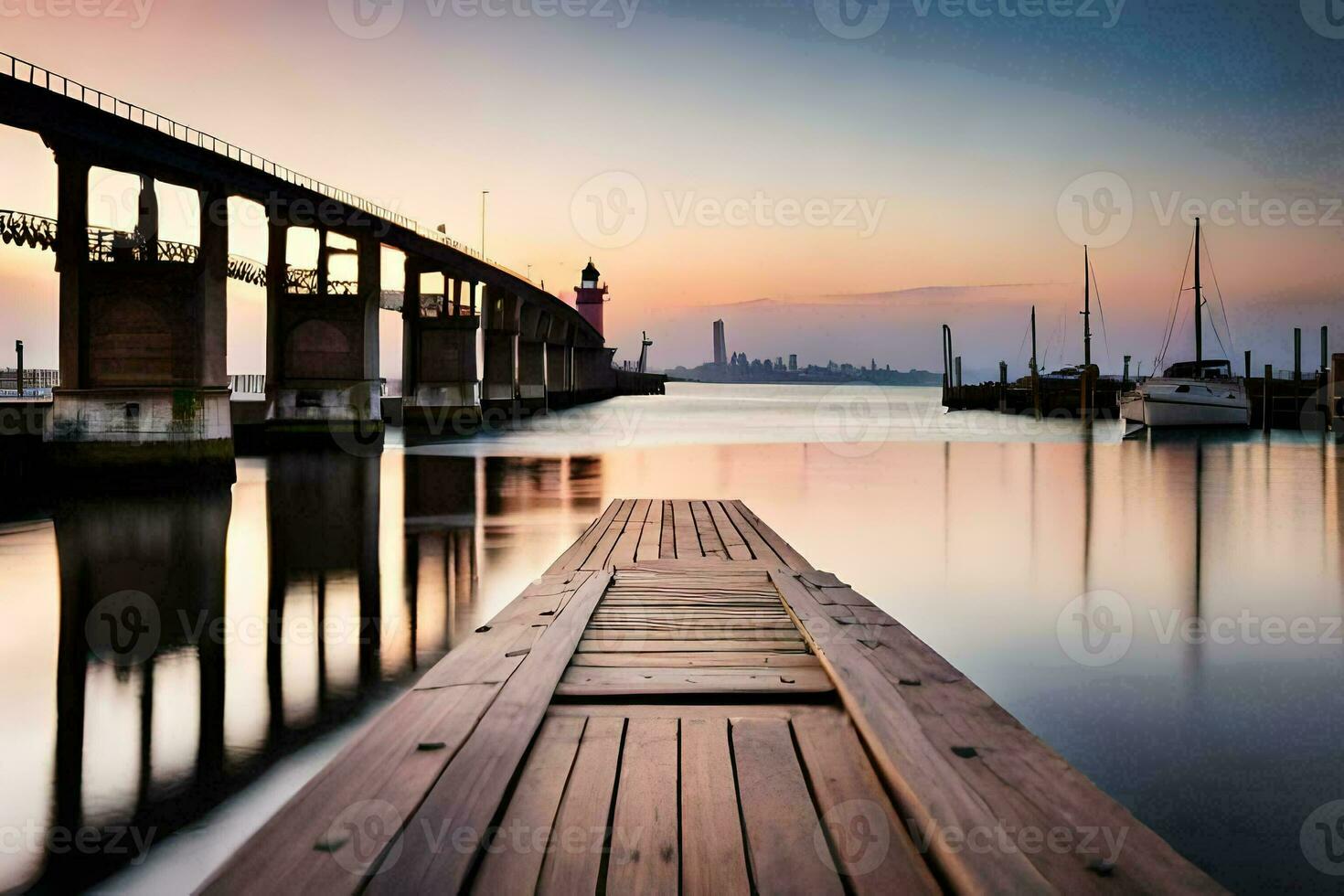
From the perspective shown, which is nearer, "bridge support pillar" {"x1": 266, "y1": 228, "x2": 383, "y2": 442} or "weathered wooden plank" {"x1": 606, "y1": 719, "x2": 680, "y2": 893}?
"weathered wooden plank" {"x1": 606, "y1": 719, "x2": 680, "y2": 893}

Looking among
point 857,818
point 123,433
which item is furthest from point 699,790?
point 123,433

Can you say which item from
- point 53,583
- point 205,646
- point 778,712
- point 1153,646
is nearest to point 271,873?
point 778,712

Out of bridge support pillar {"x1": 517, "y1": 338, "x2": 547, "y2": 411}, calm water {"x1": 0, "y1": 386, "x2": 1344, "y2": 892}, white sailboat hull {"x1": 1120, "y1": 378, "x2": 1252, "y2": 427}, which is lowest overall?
calm water {"x1": 0, "y1": 386, "x2": 1344, "y2": 892}

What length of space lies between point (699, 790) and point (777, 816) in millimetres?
342

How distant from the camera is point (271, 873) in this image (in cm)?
291

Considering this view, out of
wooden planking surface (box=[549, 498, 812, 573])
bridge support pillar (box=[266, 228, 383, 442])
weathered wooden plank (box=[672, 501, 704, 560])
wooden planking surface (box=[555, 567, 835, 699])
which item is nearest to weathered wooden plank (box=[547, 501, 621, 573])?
wooden planking surface (box=[549, 498, 812, 573])

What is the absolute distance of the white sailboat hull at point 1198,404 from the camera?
2291 inches

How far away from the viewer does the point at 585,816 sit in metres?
3.38

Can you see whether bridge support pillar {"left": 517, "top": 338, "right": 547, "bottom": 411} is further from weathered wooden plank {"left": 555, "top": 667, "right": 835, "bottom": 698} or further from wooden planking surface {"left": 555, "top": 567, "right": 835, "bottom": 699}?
weathered wooden plank {"left": 555, "top": 667, "right": 835, "bottom": 698}

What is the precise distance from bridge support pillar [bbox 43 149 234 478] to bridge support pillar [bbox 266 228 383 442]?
13519 millimetres

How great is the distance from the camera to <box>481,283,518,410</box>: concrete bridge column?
80.2m

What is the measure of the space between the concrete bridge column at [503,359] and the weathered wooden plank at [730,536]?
217ft

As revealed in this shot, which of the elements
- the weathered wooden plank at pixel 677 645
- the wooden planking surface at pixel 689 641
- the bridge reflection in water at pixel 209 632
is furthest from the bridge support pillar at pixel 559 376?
the weathered wooden plank at pixel 677 645

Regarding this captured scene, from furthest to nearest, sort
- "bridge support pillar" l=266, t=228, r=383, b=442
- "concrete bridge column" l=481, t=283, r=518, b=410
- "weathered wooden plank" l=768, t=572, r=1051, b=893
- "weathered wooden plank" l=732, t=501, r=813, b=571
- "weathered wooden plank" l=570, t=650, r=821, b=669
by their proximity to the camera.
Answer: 1. "concrete bridge column" l=481, t=283, r=518, b=410
2. "bridge support pillar" l=266, t=228, r=383, b=442
3. "weathered wooden plank" l=732, t=501, r=813, b=571
4. "weathered wooden plank" l=570, t=650, r=821, b=669
5. "weathered wooden plank" l=768, t=572, r=1051, b=893
